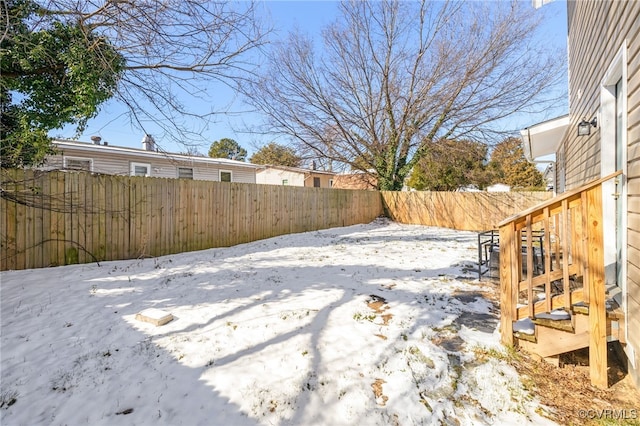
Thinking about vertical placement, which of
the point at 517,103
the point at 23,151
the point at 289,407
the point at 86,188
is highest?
the point at 517,103

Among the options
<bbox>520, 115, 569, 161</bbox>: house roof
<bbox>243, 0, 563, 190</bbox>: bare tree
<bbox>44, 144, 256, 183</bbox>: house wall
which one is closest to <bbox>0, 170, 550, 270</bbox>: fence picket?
<bbox>44, 144, 256, 183</bbox>: house wall

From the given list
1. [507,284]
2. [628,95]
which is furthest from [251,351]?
[628,95]

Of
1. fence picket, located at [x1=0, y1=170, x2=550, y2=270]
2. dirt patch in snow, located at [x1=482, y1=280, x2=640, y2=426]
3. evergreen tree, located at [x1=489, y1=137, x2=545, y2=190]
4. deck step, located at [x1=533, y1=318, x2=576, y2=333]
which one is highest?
evergreen tree, located at [x1=489, y1=137, x2=545, y2=190]

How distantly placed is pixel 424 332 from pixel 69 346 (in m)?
3.36

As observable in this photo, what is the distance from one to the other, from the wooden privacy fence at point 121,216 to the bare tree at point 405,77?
513cm

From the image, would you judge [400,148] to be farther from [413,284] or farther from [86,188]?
[86,188]

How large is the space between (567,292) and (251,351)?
272 cm

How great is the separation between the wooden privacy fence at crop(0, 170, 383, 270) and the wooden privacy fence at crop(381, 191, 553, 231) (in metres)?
6.76

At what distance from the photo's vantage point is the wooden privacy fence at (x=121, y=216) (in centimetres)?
460

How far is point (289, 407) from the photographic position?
6.53 ft

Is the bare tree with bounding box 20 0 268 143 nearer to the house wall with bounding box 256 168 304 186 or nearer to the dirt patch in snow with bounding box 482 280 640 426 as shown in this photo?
the dirt patch in snow with bounding box 482 280 640 426

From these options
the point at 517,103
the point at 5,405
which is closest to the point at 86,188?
the point at 5,405

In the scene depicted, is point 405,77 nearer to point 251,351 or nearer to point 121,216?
point 121,216

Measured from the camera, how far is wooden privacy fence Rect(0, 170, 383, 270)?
181 inches
